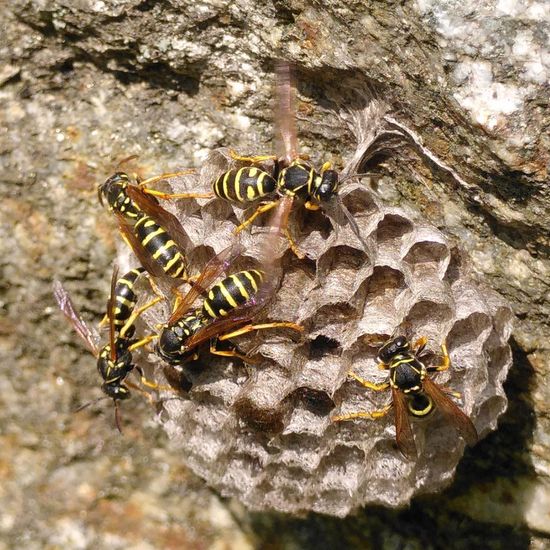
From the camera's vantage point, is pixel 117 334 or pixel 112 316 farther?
pixel 117 334

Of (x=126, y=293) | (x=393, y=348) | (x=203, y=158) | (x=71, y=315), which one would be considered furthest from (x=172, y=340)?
(x=203, y=158)

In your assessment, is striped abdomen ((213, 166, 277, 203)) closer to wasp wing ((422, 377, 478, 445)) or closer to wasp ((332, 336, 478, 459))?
wasp ((332, 336, 478, 459))

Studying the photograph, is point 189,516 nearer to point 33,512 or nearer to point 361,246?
point 33,512

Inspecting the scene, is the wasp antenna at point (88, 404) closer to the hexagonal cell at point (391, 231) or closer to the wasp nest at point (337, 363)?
the wasp nest at point (337, 363)

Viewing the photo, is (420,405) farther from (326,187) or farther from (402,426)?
(326,187)

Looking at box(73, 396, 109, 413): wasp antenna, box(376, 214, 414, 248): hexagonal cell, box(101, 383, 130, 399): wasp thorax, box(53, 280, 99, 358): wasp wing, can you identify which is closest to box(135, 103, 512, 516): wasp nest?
box(376, 214, 414, 248): hexagonal cell

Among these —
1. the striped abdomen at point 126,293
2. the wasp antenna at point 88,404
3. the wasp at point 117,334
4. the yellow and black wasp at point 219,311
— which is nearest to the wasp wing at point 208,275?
the yellow and black wasp at point 219,311
